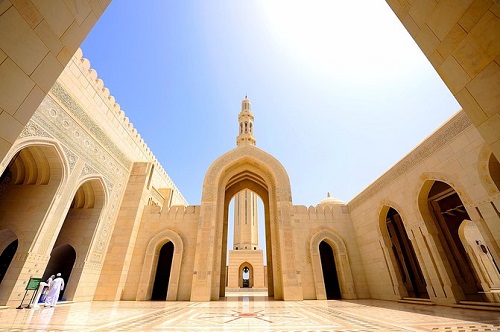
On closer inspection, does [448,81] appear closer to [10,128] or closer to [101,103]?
[10,128]

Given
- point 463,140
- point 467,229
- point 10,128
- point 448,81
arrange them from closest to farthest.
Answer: point 10,128
point 448,81
point 463,140
point 467,229

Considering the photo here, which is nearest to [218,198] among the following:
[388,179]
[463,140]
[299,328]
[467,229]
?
[388,179]

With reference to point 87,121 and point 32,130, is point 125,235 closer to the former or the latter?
point 87,121

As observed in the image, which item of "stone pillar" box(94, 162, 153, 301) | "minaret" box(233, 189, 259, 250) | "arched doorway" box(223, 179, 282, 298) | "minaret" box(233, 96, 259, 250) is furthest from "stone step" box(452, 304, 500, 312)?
"minaret" box(233, 189, 259, 250)

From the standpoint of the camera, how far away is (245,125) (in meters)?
18.1

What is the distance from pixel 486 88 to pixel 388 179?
776 centimetres

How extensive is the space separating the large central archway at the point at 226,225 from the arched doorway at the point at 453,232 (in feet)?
17.3

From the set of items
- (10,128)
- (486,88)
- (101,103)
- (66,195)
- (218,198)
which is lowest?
(10,128)

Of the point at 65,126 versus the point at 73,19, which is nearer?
the point at 73,19

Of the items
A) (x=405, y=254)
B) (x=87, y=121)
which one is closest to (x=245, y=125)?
(x=87, y=121)

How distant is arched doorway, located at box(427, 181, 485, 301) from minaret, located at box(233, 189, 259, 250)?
607 inches

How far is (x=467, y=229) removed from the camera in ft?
38.4

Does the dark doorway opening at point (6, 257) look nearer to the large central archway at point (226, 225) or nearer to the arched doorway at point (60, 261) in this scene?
the arched doorway at point (60, 261)

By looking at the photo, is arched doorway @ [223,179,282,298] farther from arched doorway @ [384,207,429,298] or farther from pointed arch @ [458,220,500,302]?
pointed arch @ [458,220,500,302]
